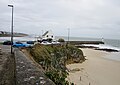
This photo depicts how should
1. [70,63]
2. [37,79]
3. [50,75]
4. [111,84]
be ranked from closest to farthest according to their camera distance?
[37,79]
[50,75]
[111,84]
[70,63]

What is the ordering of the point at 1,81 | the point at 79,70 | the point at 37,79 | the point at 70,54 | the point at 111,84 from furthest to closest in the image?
the point at 70,54 → the point at 79,70 → the point at 111,84 → the point at 1,81 → the point at 37,79

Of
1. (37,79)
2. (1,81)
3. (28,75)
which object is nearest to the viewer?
(37,79)

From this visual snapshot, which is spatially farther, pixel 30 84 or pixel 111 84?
pixel 111 84

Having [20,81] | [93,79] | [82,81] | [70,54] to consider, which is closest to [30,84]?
[20,81]

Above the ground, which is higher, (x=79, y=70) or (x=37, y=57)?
(x=37, y=57)

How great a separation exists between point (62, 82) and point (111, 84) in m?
11.8

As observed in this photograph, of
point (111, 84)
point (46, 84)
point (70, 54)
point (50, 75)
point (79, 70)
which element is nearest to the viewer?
point (46, 84)

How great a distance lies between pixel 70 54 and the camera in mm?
33656

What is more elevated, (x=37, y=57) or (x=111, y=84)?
(x=37, y=57)

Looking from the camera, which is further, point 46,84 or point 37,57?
point 37,57

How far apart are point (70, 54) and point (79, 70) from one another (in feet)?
28.6

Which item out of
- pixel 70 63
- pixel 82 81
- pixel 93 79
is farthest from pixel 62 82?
pixel 70 63

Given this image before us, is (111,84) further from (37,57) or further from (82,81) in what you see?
→ (37,57)

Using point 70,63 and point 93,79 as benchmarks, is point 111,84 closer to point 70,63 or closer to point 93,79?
point 93,79
